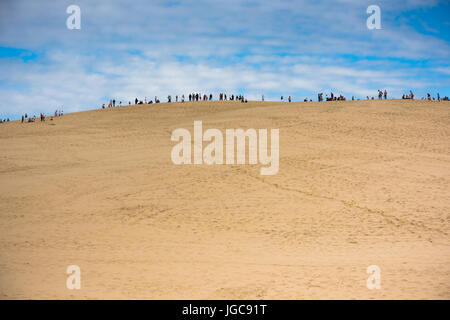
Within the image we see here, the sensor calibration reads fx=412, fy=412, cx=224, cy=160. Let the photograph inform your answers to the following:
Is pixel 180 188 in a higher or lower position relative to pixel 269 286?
higher

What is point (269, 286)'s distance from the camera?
9922mm

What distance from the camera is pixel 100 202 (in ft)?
62.2

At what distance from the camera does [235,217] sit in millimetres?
16906

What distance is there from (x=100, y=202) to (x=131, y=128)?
69.3 ft

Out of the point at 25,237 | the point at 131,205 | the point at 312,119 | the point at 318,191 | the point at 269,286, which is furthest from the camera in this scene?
the point at 312,119

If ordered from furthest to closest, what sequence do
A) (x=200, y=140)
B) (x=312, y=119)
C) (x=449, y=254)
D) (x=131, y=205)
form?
1. (x=312, y=119)
2. (x=200, y=140)
3. (x=131, y=205)
4. (x=449, y=254)

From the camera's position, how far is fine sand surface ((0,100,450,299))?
33.6 feet

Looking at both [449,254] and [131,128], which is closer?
[449,254]

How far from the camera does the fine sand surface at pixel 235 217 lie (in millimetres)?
10242
